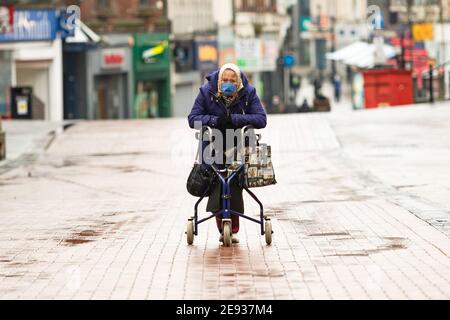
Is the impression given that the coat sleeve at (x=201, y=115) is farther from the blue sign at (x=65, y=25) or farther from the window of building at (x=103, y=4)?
the window of building at (x=103, y=4)

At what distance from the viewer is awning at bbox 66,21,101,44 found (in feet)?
158

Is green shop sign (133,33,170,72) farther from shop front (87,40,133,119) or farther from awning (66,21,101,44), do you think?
awning (66,21,101,44)

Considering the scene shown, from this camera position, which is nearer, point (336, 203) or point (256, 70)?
point (336, 203)

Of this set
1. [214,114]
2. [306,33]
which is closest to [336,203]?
[214,114]

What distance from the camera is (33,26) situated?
4597 centimetres

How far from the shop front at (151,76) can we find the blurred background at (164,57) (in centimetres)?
5

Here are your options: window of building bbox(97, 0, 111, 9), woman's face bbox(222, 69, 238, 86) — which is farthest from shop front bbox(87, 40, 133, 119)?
woman's face bbox(222, 69, 238, 86)

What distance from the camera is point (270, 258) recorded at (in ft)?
38.7

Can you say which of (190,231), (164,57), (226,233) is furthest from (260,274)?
(164,57)

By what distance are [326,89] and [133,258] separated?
7554 centimetres

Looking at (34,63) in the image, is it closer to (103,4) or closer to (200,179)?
(103,4)

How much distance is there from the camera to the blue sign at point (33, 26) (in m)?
45.2
